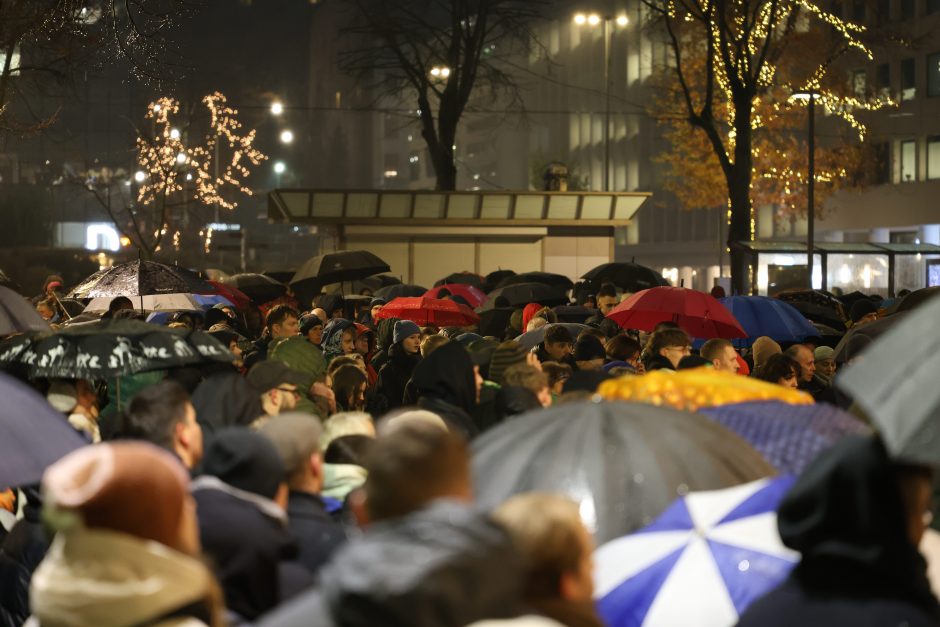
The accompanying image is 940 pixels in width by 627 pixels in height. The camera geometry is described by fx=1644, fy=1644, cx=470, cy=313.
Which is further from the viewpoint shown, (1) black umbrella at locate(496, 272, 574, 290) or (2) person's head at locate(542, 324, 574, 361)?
(1) black umbrella at locate(496, 272, 574, 290)

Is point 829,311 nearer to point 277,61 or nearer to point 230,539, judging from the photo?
point 230,539

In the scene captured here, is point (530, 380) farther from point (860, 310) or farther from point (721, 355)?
point (860, 310)

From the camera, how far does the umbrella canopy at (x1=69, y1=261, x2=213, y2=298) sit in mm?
16547

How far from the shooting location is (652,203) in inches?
3688

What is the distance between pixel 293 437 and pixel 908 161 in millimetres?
62012

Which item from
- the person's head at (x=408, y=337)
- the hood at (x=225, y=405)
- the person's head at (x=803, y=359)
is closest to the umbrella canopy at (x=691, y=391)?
the hood at (x=225, y=405)

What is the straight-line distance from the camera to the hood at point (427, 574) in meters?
3.11

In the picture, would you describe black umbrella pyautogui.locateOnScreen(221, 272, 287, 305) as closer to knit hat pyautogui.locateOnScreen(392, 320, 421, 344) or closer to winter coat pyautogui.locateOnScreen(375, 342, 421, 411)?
knit hat pyautogui.locateOnScreen(392, 320, 421, 344)

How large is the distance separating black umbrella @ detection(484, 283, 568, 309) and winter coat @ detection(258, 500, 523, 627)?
18.3 meters

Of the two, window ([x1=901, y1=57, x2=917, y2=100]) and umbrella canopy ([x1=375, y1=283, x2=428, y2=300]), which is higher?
window ([x1=901, y1=57, x2=917, y2=100])

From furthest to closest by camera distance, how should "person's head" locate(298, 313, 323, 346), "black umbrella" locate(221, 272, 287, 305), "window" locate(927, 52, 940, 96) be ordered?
"window" locate(927, 52, 940, 96), "black umbrella" locate(221, 272, 287, 305), "person's head" locate(298, 313, 323, 346)

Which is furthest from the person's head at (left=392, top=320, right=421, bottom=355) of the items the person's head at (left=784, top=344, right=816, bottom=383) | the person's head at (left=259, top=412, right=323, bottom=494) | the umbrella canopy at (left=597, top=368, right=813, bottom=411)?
the person's head at (left=259, top=412, right=323, bottom=494)

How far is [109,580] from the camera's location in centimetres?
383

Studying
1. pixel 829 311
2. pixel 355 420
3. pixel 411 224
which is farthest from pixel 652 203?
pixel 355 420
